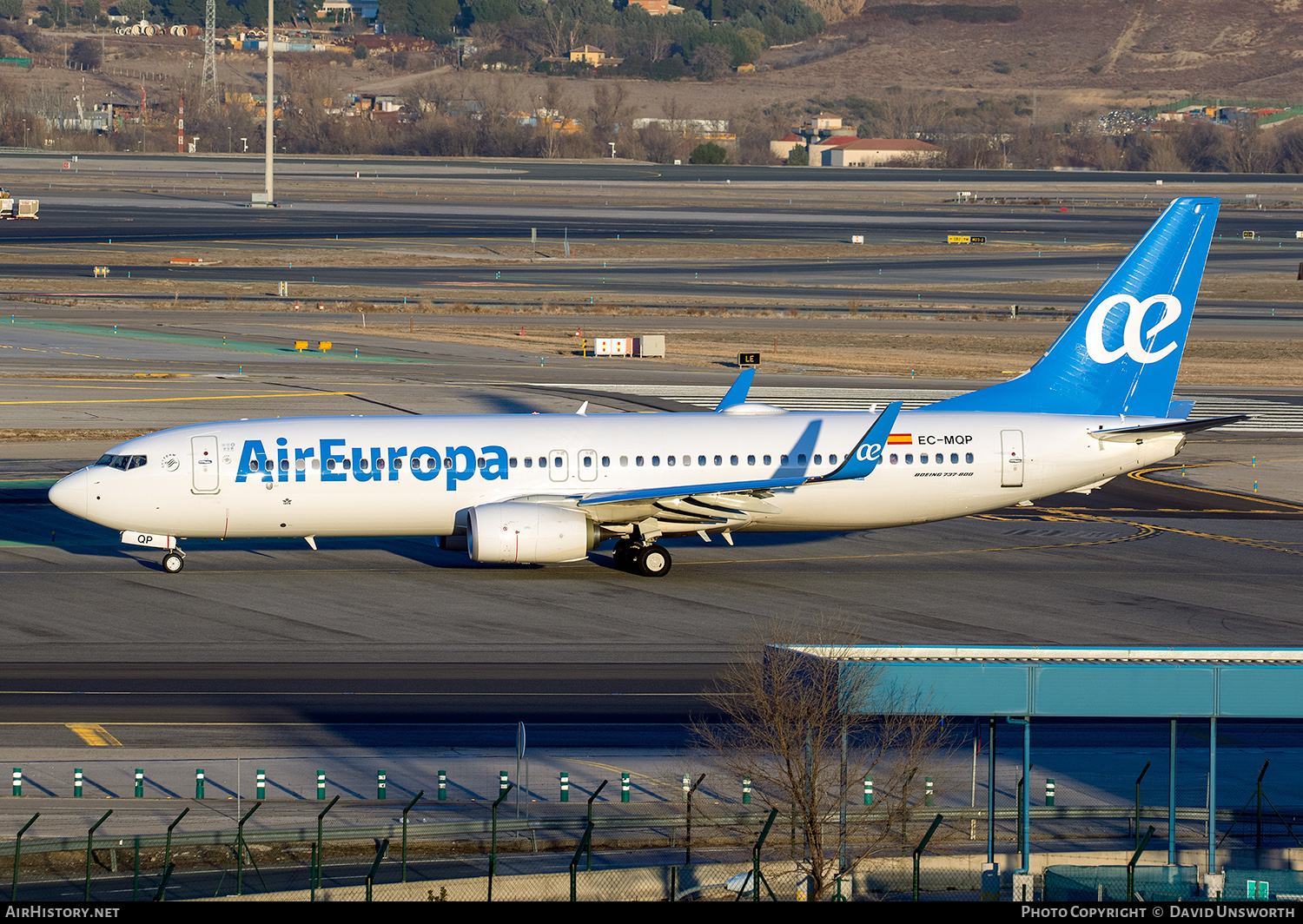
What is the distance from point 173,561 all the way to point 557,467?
37.7 feet

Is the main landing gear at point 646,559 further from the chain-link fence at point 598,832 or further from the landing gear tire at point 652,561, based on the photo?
the chain-link fence at point 598,832

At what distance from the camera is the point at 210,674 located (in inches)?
1460

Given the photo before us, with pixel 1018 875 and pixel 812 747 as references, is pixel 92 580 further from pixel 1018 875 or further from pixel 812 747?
pixel 1018 875

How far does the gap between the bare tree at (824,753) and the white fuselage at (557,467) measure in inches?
666

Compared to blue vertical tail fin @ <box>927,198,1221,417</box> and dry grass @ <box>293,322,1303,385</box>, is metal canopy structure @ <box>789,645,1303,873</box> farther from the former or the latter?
dry grass @ <box>293,322,1303,385</box>

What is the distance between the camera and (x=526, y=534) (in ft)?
144

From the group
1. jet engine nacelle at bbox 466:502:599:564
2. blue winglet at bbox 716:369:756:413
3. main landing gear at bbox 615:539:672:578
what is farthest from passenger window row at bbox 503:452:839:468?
blue winglet at bbox 716:369:756:413

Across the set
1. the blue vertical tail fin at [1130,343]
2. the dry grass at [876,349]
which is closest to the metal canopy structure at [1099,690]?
the blue vertical tail fin at [1130,343]

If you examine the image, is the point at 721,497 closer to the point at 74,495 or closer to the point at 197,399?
the point at 74,495

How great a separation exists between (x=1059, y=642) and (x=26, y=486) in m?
37.6

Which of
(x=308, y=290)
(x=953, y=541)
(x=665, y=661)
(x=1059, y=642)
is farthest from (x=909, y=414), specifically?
(x=308, y=290)

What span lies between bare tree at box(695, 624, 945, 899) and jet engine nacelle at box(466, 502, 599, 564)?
586 inches

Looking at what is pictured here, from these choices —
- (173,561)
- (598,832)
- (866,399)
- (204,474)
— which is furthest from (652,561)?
(866,399)

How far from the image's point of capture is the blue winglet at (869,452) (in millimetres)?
44312
